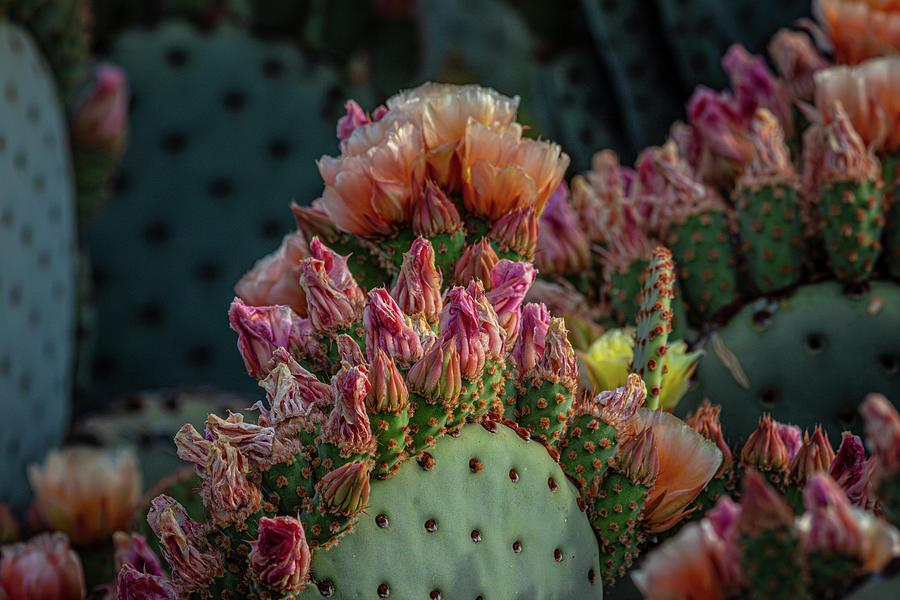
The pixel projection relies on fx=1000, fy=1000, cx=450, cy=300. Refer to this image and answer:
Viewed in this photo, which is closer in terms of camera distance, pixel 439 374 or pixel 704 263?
pixel 439 374

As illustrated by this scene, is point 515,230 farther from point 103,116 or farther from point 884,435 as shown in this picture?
point 103,116

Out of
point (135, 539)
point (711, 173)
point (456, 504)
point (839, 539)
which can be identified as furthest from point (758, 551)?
point (711, 173)

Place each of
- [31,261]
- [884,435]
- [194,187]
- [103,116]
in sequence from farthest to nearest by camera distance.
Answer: [194,187] < [103,116] < [31,261] < [884,435]

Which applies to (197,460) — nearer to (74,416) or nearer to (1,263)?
(1,263)

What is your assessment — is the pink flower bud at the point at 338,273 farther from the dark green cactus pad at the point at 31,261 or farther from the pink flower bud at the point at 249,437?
the dark green cactus pad at the point at 31,261

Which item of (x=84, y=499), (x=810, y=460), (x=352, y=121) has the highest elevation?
(x=352, y=121)

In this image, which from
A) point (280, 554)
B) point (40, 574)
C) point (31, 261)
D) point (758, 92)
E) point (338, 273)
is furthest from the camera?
point (31, 261)

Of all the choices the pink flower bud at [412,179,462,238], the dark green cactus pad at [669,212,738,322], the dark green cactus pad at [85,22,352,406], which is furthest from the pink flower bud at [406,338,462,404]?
the dark green cactus pad at [85,22,352,406]

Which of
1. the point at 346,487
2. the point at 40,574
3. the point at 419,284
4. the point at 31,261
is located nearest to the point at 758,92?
the point at 419,284
